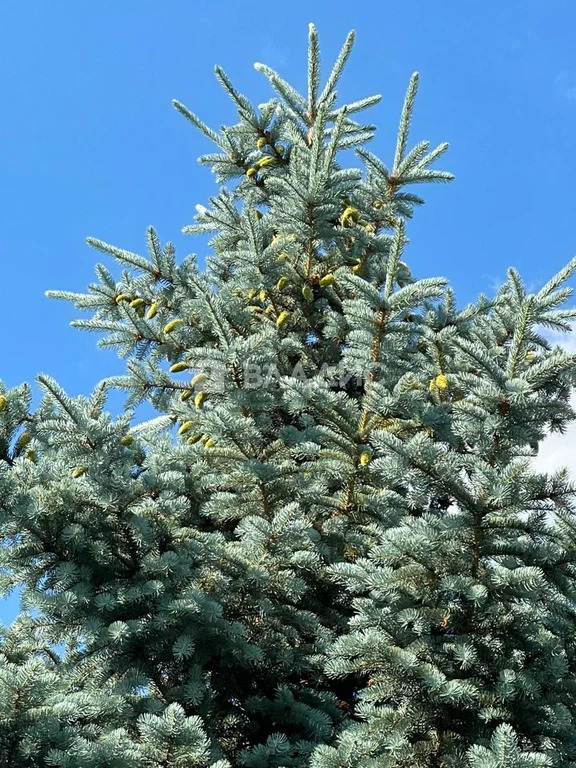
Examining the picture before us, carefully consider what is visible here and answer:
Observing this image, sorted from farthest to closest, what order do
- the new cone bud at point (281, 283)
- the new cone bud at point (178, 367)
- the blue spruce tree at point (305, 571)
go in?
1. the new cone bud at point (281, 283)
2. the new cone bud at point (178, 367)
3. the blue spruce tree at point (305, 571)

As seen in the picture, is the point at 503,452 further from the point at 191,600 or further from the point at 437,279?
the point at 191,600

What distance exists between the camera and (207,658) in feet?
12.4

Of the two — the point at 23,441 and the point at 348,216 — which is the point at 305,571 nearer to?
the point at 23,441

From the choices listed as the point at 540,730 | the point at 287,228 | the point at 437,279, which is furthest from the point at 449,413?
the point at 287,228

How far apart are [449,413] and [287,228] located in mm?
2077

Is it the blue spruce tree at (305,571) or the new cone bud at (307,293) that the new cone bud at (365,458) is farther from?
the new cone bud at (307,293)

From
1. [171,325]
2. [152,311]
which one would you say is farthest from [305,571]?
[152,311]

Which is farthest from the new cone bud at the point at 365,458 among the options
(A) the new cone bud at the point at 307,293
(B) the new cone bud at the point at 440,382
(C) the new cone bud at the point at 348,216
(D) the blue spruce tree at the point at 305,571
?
(C) the new cone bud at the point at 348,216

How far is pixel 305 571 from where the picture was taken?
440 cm

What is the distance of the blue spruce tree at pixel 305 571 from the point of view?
3.23 m

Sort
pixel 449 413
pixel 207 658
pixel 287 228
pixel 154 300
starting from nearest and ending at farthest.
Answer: pixel 207 658
pixel 449 413
pixel 287 228
pixel 154 300

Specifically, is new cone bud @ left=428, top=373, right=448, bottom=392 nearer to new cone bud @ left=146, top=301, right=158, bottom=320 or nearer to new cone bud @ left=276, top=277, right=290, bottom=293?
new cone bud @ left=276, top=277, right=290, bottom=293

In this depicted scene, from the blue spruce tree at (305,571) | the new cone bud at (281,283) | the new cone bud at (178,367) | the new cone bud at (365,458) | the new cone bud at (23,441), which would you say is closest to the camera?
the blue spruce tree at (305,571)

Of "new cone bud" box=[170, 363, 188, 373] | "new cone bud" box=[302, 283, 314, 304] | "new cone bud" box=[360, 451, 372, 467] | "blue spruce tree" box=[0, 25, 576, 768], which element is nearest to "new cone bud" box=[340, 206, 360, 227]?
"new cone bud" box=[302, 283, 314, 304]
